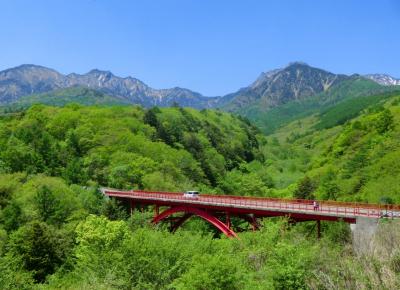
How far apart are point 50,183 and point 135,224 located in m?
19.6

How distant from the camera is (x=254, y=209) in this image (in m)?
52.2

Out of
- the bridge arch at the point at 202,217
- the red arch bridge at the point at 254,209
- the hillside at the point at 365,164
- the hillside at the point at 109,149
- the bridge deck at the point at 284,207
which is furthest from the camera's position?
the hillside at the point at 109,149

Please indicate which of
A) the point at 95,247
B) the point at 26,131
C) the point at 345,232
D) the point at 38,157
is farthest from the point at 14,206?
the point at 26,131

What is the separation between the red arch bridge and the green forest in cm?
163

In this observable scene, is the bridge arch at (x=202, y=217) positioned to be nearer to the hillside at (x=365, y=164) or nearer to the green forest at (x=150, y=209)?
the green forest at (x=150, y=209)

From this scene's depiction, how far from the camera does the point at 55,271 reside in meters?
48.0

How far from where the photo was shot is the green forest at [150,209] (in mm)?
29031

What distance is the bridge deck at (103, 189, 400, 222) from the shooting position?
44000 millimetres

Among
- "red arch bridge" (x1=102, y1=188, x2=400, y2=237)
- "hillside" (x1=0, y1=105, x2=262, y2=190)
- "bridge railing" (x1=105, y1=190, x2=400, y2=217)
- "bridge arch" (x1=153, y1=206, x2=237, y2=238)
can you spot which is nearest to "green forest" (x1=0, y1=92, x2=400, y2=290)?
"hillside" (x1=0, y1=105, x2=262, y2=190)

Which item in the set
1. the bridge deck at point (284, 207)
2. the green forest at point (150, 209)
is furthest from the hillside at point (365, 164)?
the bridge deck at point (284, 207)

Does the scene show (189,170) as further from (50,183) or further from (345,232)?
(345,232)

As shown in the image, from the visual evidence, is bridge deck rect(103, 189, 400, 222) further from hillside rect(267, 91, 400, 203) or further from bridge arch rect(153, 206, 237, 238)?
hillside rect(267, 91, 400, 203)

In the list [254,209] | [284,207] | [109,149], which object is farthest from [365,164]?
[109,149]

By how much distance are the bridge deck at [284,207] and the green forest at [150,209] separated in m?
1.64
